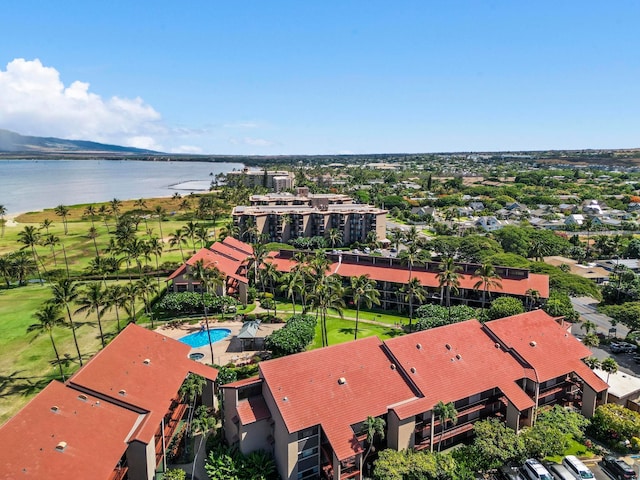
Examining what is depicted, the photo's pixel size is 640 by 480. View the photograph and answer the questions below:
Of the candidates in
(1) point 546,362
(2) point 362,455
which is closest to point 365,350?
(2) point 362,455

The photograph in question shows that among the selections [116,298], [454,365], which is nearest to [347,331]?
[454,365]

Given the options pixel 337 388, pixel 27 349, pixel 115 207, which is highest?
pixel 337 388

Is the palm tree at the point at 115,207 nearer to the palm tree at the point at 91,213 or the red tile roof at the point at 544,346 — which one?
the palm tree at the point at 91,213

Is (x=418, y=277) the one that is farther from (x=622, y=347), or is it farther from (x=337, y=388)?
(x=337, y=388)

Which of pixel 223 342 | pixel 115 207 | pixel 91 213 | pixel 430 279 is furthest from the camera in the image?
pixel 91 213

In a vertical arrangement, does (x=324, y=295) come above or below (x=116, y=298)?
above

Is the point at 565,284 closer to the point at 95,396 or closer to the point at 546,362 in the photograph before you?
the point at 546,362

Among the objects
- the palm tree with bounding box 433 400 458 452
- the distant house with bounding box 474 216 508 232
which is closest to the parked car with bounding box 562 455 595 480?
the palm tree with bounding box 433 400 458 452
